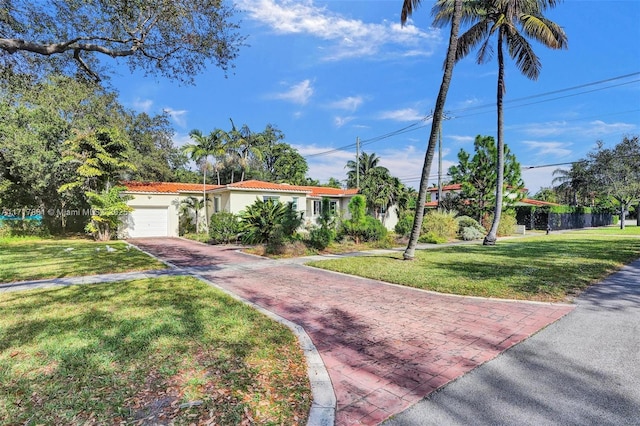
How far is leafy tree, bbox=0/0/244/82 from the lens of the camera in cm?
693

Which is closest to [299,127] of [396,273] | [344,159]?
[344,159]

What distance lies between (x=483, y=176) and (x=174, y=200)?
75.5ft

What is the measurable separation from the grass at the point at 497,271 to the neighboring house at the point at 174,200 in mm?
10987

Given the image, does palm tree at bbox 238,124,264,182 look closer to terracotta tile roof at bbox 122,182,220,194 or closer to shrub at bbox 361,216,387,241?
terracotta tile roof at bbox 122,182,220,194

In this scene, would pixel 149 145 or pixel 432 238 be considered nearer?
pixel 432 238

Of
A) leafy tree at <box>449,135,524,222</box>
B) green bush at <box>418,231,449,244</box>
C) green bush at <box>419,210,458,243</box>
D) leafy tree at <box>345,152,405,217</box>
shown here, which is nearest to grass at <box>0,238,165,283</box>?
green bush at <box>418,231,449,244</box>

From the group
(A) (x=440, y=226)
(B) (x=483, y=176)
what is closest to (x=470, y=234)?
(A) (x=440, y=226)

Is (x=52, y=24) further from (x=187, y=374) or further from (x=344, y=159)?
(x=344, y=159)

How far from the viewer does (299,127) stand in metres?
33.3

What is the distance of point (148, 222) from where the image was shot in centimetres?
2317

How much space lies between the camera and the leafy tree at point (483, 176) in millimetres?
22906

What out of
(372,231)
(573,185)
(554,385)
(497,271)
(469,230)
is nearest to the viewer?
(554,385)

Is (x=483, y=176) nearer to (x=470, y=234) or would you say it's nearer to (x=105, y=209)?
(x=470, y=234)

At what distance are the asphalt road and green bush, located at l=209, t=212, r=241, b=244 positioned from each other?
1536 centimetres
